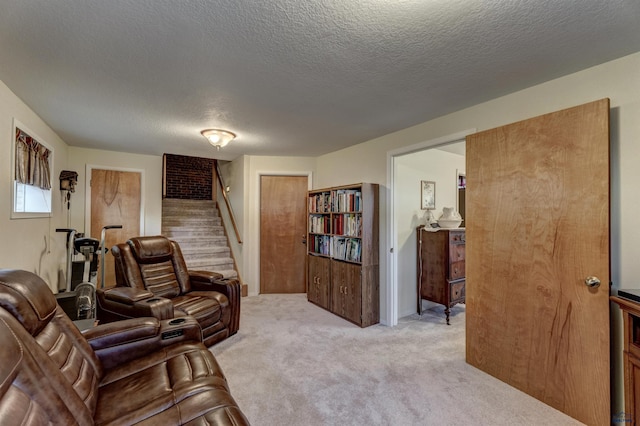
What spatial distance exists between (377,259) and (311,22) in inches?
105

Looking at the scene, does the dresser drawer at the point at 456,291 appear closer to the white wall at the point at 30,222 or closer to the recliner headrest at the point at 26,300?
the recliner headrest at the point at 26,300

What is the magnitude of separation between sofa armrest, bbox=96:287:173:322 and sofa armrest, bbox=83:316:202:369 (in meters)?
0.45

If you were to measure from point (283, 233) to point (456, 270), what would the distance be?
2591 millimetres

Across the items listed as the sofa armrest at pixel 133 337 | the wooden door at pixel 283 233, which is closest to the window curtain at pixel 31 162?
the sofa armrest at pixel 133 337

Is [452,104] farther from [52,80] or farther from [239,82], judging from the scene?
[52,80]

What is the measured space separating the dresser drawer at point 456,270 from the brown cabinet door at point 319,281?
1.50 metres

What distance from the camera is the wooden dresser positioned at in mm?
3432

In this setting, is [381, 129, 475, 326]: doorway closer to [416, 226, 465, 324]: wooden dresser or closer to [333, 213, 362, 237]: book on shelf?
[416, 226, 465, 324]: wooden dresser

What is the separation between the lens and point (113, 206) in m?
4.45

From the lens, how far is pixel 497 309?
2.24 metres

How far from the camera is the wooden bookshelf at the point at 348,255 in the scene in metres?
3.38

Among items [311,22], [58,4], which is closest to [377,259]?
[311,22]

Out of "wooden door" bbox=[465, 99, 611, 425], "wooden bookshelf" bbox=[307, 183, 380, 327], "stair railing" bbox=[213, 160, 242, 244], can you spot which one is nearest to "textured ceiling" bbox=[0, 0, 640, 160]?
"wooden door" bbox=[465, 99, 611, 425]

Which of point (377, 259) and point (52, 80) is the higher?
point (52, 80)
